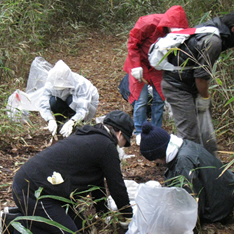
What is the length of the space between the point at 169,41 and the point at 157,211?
1405mm

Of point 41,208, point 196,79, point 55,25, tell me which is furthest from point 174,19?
point 55,25

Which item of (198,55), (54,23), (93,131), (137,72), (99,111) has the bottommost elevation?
(99,111)

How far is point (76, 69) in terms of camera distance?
6613mm

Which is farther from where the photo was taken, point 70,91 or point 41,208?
point 70,91

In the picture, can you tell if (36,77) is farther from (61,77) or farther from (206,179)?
(206,179)

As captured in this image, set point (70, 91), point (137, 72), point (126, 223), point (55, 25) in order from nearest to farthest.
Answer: point (126, 223)
point (137, 72)
point (70, 91)
point (55, 25)

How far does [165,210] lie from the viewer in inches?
78.5

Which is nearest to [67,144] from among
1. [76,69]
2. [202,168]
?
[202,168]

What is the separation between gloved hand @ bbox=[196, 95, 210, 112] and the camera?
9.11 ft

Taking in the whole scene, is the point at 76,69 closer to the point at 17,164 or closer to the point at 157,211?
the point at 17,164

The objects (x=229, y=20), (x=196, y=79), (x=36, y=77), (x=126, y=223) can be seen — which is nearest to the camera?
(x=126, y=223)

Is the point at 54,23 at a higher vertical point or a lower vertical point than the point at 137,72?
lower

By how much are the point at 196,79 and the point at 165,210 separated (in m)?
1.13

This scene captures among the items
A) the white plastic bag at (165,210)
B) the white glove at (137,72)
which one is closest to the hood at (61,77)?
the white glove at (137,72)
